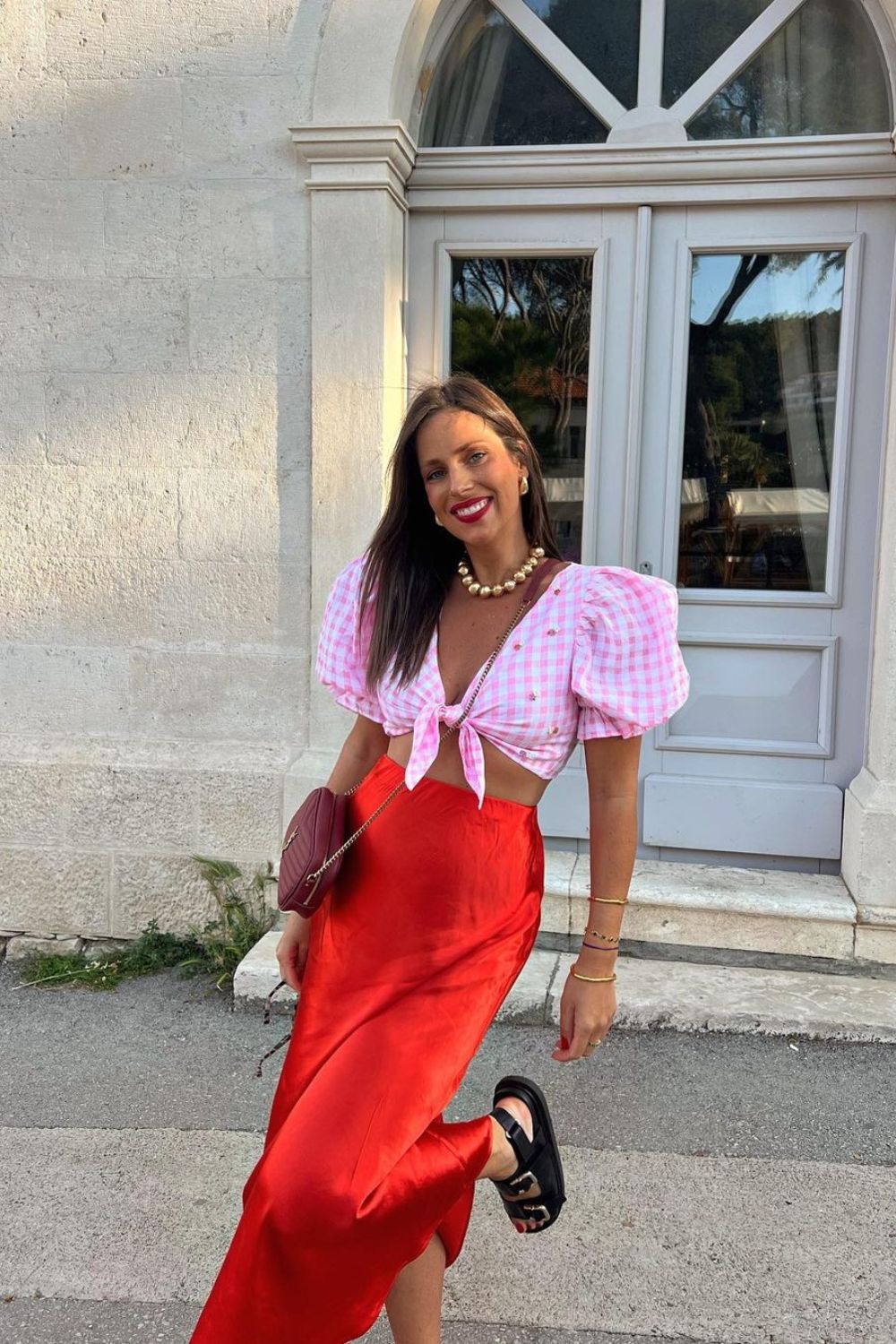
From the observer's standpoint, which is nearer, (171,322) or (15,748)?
(171,322)

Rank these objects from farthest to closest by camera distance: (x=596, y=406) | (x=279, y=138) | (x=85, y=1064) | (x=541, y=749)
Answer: (x=596, y=406) → (x=279, y=138) → (x=85, y=1064) → (x=541, y=749)

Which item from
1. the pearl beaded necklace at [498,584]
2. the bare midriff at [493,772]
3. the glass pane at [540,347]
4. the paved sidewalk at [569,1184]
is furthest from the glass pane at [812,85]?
the paved sidewalk at [569,1184]

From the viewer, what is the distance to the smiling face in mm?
1957

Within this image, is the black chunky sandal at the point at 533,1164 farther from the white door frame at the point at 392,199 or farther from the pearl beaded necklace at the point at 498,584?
the white door frame at the point at 392,199

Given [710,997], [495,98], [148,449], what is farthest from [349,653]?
[495,98]

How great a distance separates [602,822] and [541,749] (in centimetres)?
18

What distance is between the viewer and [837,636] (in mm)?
3879

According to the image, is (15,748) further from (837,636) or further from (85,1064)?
(837,636)

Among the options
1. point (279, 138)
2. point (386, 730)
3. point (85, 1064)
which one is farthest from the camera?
point (279, 138)

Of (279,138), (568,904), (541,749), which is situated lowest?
(568,904)

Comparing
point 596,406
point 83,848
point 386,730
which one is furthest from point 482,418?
point 83,848

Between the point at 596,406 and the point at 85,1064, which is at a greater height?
the point at 596,406

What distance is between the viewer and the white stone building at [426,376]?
369 cm

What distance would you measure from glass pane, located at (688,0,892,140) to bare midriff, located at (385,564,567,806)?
2665mm
